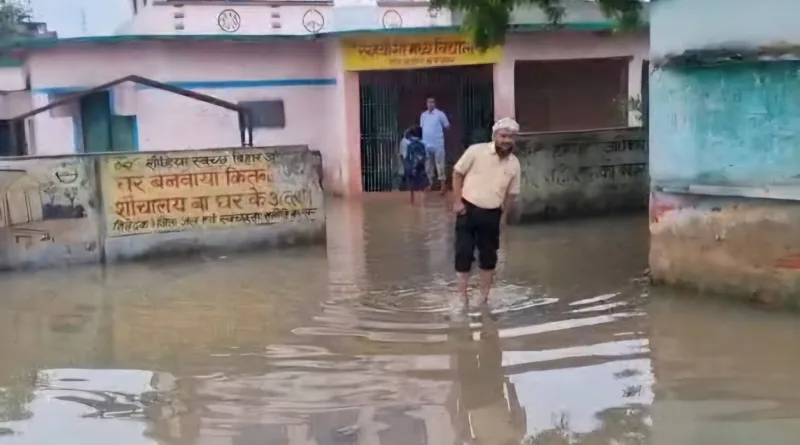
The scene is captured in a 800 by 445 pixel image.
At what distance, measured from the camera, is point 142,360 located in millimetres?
7047

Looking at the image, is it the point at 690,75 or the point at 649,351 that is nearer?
the point at 649,351

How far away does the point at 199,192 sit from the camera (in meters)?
11.3

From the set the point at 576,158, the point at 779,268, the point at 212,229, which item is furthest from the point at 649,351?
the point at 576,158

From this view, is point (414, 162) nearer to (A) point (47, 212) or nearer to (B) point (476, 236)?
(A) point (47, 212)

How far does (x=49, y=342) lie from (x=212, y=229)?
392cm

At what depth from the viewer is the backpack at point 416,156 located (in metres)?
17.0

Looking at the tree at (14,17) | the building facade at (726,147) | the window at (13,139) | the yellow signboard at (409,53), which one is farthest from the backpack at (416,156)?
the tree at (14,17)

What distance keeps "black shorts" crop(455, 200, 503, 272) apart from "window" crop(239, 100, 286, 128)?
10.8 metres

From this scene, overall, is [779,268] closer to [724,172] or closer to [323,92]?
[724,172]

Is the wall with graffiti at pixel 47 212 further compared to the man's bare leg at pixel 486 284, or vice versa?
the wall with graffiti at pixel 47 212

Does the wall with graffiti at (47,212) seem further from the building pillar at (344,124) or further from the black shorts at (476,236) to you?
the building pillar at (344,124)

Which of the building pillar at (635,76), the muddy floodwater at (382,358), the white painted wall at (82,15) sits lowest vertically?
the muddy floodwater at (382,358)

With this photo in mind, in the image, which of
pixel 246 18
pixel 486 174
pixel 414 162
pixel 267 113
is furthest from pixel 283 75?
pixel 486 174

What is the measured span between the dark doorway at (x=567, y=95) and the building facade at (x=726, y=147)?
1243cm
